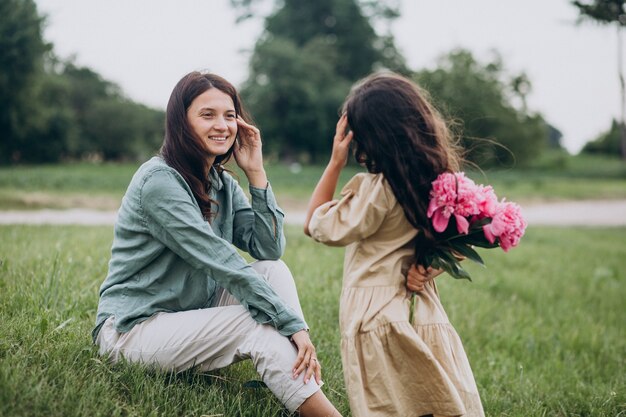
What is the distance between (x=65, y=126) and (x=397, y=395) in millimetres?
35314

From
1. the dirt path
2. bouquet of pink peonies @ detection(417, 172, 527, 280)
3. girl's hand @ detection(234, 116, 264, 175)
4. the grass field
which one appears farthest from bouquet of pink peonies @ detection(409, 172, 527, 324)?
the dirt path

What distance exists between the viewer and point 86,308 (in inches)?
138

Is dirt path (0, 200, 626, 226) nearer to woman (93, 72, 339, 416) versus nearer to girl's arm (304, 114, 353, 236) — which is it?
woman (93, 72, 339, 416)

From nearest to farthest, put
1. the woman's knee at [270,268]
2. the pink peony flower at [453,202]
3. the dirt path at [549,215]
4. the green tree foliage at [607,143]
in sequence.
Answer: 1. the pink peony flower at [453,202]
2. the woman's knee at [270,268]
3. the dirt path at [549,215]
4. the green tree foliage at [607,143]

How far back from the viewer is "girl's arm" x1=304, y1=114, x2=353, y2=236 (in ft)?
8.07

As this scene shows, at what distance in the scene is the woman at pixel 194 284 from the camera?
242 centimetres

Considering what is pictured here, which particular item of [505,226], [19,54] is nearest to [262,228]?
[505,226]

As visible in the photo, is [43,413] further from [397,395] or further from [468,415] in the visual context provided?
[468,415]

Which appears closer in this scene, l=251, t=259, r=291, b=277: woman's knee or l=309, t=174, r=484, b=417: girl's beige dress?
l=309, t=174, r=484, b=417: girl's beige dress

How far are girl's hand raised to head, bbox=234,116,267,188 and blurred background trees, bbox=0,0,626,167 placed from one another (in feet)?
92.4

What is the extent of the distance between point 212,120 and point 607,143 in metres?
54.8

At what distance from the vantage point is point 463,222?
2.32 m

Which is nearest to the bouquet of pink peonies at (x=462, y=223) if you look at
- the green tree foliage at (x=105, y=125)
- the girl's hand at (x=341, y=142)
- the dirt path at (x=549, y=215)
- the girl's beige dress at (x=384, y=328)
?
the girl's beige dress at (x=384, y=328)

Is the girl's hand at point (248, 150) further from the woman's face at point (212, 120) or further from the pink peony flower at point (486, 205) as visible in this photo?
the pink peony flower at point (486, 205)
